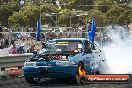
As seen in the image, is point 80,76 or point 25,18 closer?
point 80,76

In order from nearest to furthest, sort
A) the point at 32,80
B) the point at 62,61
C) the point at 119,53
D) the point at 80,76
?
1. the point at 62,61
2. the point at 80,76
3. the point at 32,80
4. the point at 119,53

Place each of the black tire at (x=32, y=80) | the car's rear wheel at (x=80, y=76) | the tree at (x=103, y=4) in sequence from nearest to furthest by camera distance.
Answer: the car's rear wheel at (x=80, y=76) < the black tire at (x=32, y=80) < the tree at (x=103, y=4)

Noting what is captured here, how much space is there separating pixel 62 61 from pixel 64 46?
128cm

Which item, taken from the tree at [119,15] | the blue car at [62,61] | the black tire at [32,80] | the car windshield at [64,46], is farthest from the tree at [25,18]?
the black tire at [32,80]

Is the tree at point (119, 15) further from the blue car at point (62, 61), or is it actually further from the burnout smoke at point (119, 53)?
the blue car at point (62, 61)

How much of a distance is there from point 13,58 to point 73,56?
12.4 ft

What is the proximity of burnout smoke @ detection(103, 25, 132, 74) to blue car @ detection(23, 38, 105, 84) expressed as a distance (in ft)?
8.48

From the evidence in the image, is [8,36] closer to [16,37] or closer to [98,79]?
[16,37]

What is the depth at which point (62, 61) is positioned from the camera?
1194 centimetres

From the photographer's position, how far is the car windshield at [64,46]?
12.9 meters

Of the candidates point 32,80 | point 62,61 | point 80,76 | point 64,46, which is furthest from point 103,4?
point 62,61

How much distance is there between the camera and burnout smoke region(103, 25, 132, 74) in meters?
16.5

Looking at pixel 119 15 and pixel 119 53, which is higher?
pixel 119 15

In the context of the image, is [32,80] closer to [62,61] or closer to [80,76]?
[62,61]
